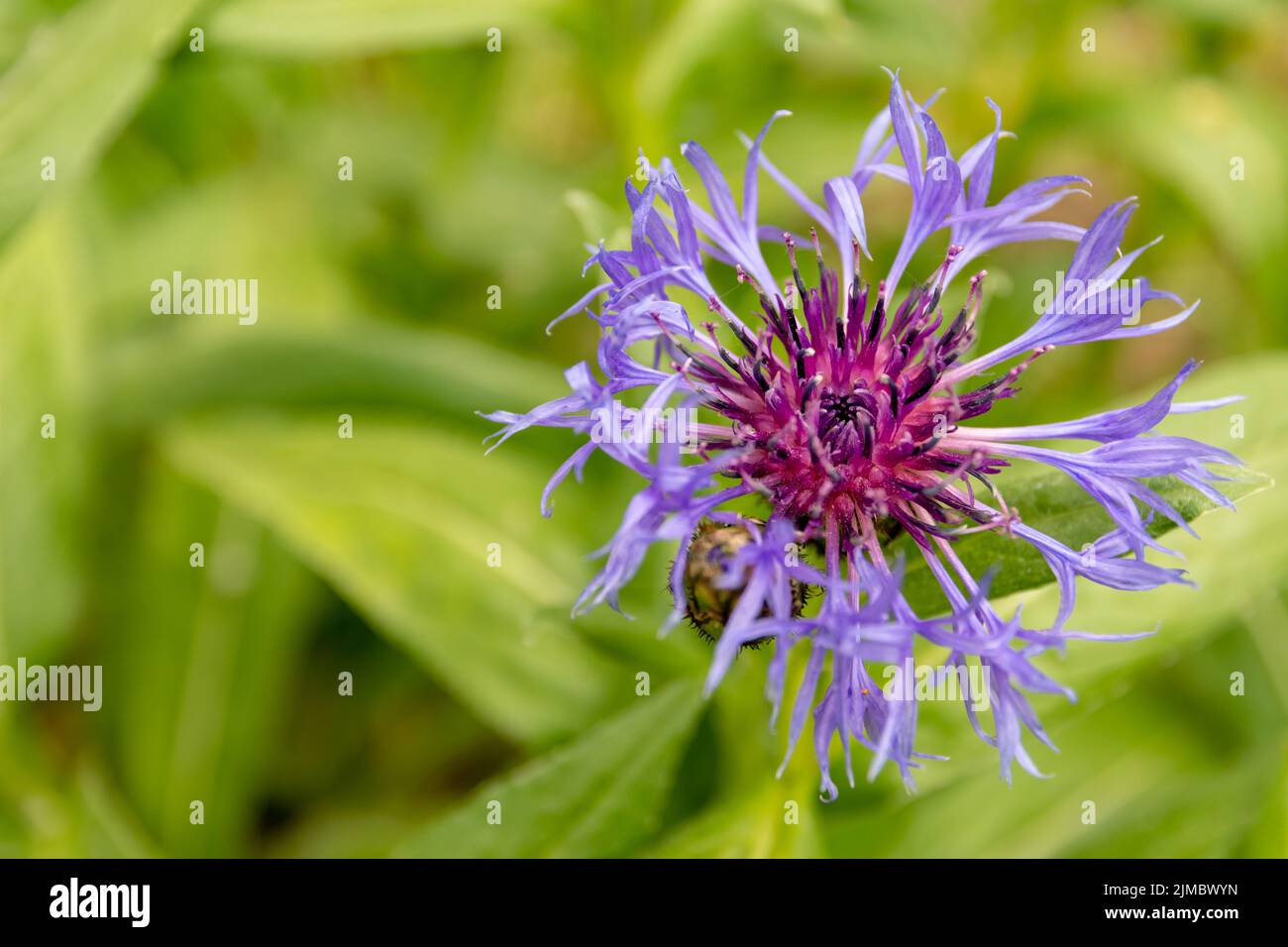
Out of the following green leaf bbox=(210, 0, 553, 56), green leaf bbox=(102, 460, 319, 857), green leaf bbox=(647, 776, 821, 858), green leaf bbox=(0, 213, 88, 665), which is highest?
A: green leaf bbox=(210, 0, 553, 56)

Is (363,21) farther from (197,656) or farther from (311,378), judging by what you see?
(197,656)

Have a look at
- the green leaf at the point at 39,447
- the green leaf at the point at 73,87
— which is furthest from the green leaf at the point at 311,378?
the green leaf at the point at 73,87

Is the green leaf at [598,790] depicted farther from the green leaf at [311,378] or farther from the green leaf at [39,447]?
the green leaf at [39,447]

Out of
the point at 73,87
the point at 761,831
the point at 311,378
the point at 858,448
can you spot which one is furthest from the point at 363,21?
the point at 761,831

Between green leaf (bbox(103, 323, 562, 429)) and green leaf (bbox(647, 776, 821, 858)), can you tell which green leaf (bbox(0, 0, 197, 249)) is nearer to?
green leaf (bbox(103, 323, 562, 429))

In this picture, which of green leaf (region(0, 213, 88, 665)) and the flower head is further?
green leaf (region(0, 213, 88, 665))

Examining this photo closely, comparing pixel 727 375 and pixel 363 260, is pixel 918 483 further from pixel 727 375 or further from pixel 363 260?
pixel 363 260

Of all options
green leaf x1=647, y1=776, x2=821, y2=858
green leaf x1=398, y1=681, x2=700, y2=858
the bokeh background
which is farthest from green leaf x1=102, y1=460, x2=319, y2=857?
green leaf x1=647, y1=776, x2=821, y2=858
